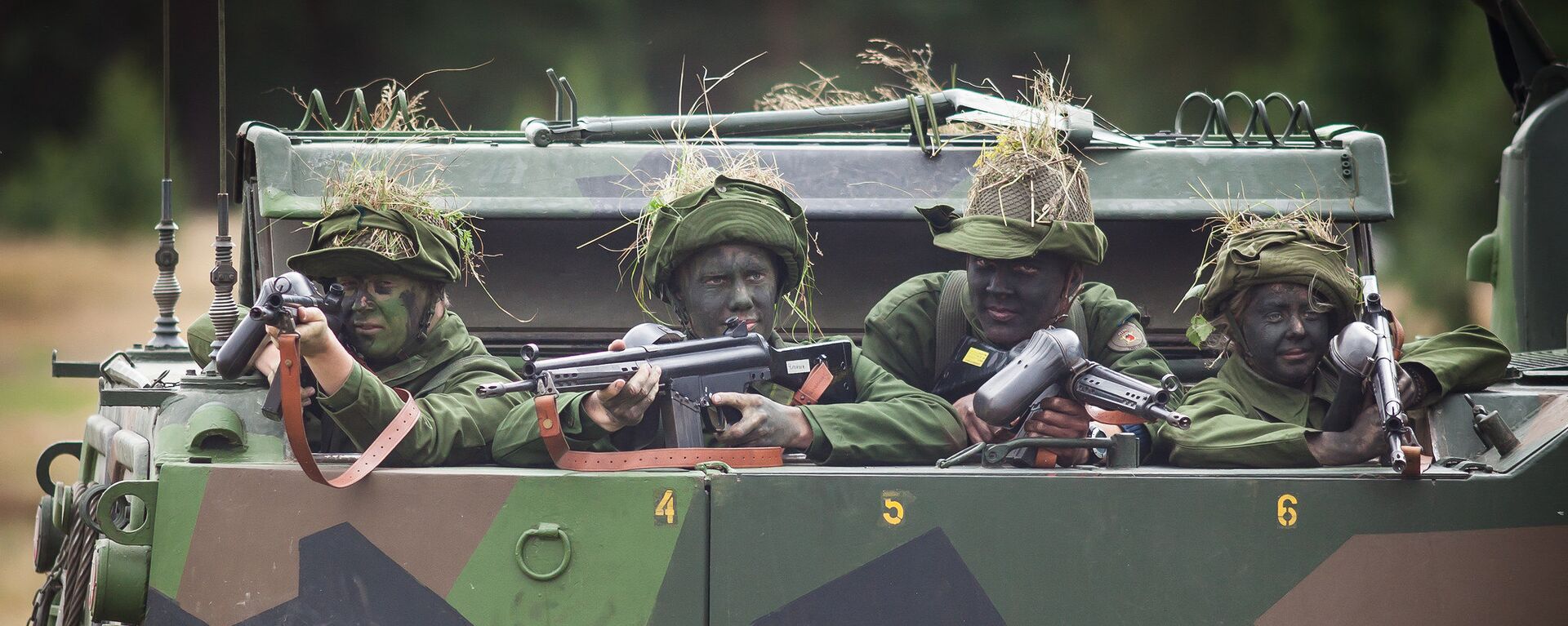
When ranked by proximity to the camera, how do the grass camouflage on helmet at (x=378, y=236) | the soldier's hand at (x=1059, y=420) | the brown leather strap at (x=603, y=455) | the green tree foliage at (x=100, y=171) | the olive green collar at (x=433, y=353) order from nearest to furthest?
the brown leather strap at (x=603, y=455)
the soldier's hand at (x=1059, y=420)
the grass camouflage on helmet at (x=378, y=236)
the olive green collar at (x=433, y=353)
the green tree foliage at (x=100, y=171)

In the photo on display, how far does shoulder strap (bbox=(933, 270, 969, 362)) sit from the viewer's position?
4.65 m

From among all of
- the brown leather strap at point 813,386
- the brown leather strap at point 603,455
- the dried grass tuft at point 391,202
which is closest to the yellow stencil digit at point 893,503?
the brown leather strap at point 603,455

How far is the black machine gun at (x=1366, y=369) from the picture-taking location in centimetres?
380

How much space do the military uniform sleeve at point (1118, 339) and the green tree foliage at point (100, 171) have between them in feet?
22.0

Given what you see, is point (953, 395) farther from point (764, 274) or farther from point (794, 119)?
point (794, 119)

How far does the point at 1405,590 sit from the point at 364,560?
2.22 m

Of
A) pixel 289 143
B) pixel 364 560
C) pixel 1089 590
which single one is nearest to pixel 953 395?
pixel 1089 590

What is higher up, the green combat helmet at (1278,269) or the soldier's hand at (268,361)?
the green combat helmet at (1278,269)

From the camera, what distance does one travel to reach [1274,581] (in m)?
3.54

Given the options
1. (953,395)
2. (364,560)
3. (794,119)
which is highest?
(794,119)

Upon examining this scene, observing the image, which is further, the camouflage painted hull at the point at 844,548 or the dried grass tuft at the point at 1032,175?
the dried grass tuft at the point at 1032,175

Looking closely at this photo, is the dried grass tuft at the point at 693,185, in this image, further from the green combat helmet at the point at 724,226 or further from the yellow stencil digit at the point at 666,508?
the yellow stencil digit at the point at 666,508

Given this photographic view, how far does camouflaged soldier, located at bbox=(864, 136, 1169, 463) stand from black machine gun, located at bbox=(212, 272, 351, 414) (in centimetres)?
152

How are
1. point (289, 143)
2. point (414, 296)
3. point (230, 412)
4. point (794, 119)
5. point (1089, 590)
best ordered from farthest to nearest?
point (794, 119) → point (289, 143) → point (414, 296) → point (230, 412) → point (1089, 590)
